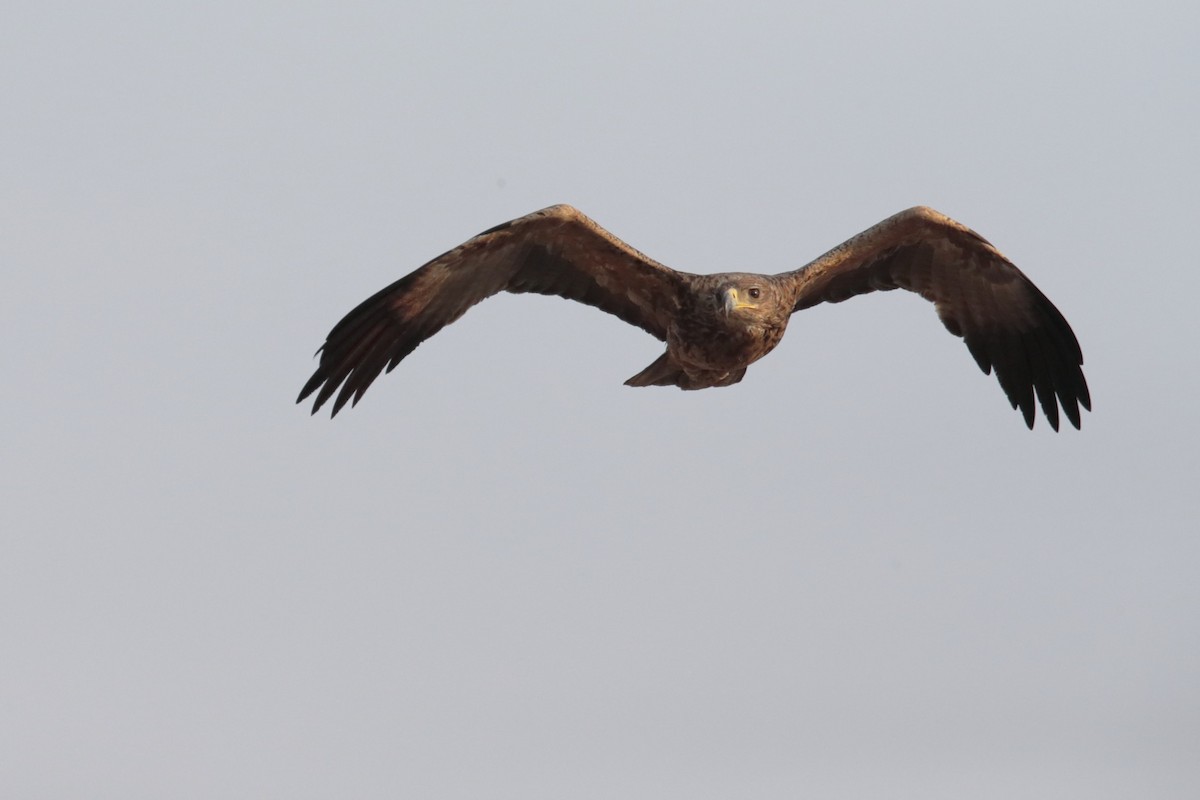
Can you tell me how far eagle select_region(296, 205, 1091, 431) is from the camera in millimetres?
12086

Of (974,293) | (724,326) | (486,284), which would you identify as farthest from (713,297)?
(974,293)

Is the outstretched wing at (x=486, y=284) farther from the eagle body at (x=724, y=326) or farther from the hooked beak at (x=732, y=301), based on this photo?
the hooked beak at (x=732, y=301)

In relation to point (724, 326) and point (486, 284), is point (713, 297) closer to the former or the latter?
point (724, 326)

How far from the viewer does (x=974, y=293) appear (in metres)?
13.4

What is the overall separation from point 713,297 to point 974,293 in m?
2.34

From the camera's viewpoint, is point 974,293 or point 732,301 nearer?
point 732,301

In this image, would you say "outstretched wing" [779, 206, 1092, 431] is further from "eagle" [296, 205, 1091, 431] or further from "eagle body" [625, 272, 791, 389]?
"eagle body" [625, 272, 791, 389]

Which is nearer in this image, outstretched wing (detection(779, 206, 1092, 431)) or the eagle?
the eagle

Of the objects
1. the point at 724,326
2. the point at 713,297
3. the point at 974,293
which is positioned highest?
the point at 974,293

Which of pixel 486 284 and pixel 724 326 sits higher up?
pixel 486 284

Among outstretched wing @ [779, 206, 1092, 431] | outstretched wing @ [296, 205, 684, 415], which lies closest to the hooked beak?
outstretched wing @ [296, 205, 684, 415]

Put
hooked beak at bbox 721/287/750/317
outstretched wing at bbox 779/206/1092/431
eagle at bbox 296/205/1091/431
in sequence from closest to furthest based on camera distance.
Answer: hooked beak at bbox 721/287/750/317 → eagle at bbox 296/205/1091/431 → outstretched wing at bbox 779/206/1092/431

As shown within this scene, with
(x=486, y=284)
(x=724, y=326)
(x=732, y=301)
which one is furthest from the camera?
(x=486, y=284)

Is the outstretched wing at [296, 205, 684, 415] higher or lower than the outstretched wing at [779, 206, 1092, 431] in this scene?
lower
